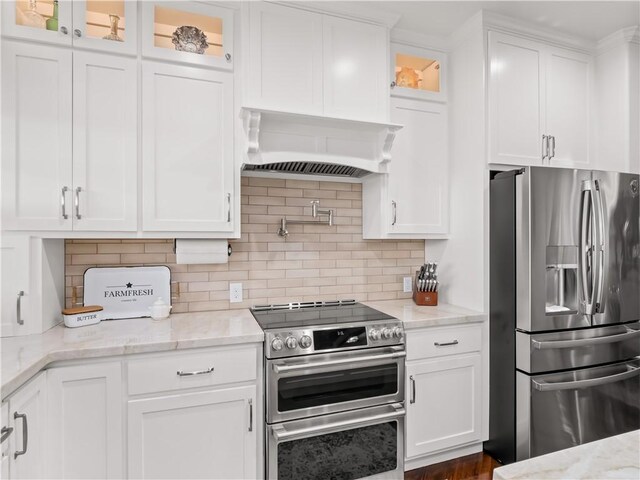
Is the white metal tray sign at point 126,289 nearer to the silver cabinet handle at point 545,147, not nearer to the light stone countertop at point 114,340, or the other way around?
the light stone countertop at point 114,340

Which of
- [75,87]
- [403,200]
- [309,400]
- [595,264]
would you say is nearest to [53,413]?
[309,400]

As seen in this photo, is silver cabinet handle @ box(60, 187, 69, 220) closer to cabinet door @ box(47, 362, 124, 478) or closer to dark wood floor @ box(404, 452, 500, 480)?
cabinet door @ box(47, 362, 124, 478)

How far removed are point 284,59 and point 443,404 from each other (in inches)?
88.6

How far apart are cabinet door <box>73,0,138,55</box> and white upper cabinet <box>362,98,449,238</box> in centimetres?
159

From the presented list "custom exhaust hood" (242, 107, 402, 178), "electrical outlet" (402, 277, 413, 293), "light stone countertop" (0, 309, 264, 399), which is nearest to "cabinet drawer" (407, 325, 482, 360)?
"electrical outlet" (402, 277, 413, 293)

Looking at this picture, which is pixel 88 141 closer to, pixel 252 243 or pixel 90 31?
pixel 90 31

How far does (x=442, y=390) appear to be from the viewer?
2291mm

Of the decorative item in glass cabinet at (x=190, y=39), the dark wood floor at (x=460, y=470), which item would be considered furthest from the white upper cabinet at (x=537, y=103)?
the dark wood floor at (x=460, y=470)

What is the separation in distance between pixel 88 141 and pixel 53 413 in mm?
1268

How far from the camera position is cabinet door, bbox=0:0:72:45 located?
5.86 ft

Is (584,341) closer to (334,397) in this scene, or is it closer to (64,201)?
(334,397)

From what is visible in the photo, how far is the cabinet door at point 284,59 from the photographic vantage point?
2.15 meters

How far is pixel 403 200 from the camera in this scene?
2555mm

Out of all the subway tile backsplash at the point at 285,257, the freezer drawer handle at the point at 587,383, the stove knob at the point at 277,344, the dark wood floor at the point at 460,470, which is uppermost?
the subway tile backsplash at the point at 285,257
